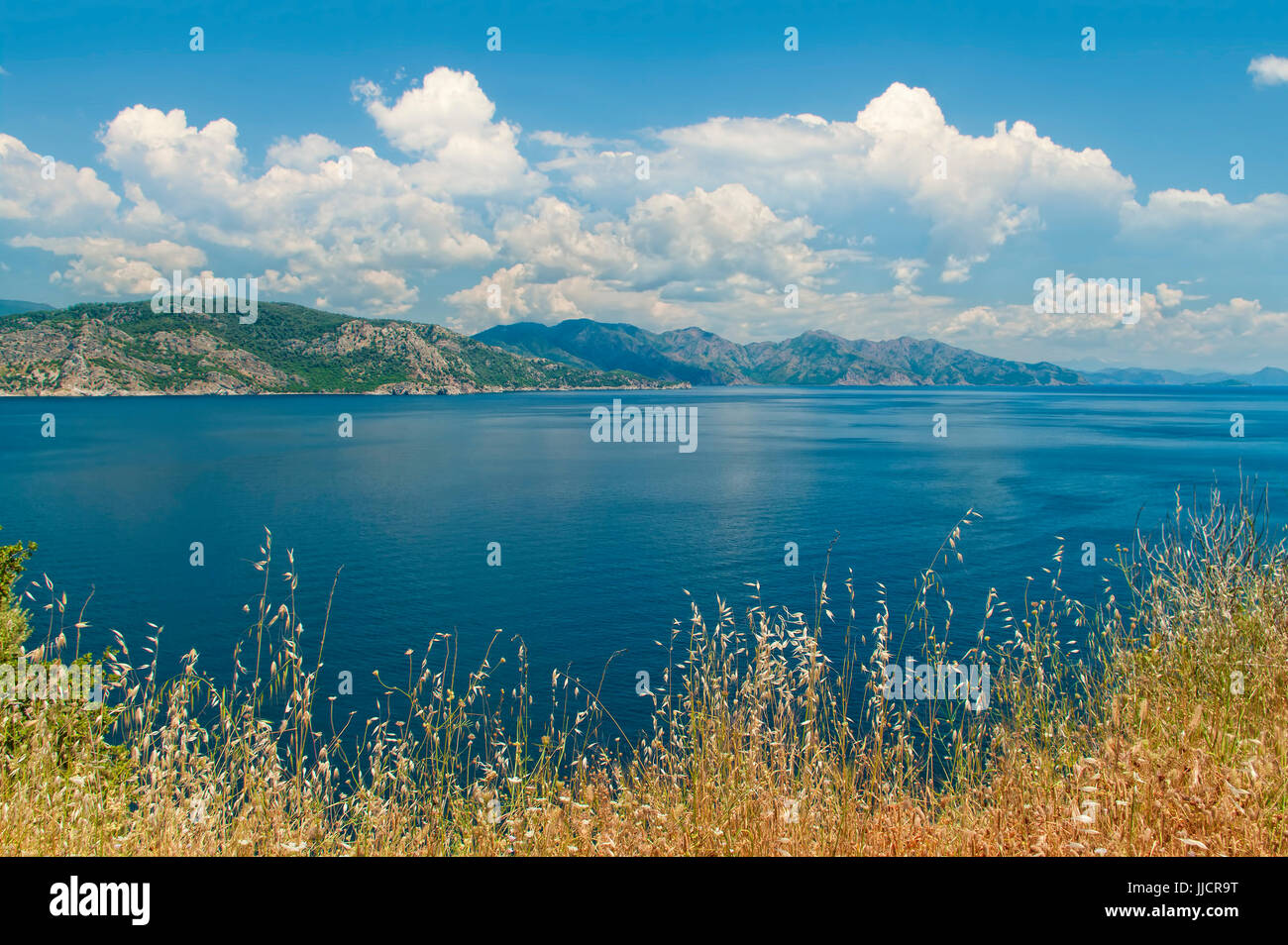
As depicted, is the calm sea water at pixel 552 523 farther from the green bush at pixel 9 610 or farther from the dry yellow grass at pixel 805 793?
the dry yellow grass at pixel 805 793

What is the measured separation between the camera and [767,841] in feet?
15.1

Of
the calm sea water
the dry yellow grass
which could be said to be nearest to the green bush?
the dry yellow grass

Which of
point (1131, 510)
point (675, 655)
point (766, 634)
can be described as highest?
point (766, 634)

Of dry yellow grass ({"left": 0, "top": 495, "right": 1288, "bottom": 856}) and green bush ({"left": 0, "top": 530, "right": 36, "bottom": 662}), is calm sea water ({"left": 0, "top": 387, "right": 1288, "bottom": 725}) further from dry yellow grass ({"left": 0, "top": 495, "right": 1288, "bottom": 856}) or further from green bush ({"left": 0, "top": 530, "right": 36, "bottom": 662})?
dry yellow grass ({"left": 0, "top": 495, "right": 1288, "bottom": 856})

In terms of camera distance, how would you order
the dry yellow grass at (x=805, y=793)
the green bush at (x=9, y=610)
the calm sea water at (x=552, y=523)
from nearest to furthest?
the dry yellow grass at (x=805, y=793) < the green bush at (x=9, y=610) < the calm sea water at (x=552, y=523)

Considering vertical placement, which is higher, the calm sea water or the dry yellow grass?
the dry yellow grass

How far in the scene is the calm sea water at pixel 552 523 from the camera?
32.6 m

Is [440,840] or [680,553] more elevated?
[440,840]

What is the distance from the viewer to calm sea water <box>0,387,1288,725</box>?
3256 cm

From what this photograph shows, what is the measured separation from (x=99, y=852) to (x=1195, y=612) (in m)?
12.0

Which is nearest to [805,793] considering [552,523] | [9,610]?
[9,610]

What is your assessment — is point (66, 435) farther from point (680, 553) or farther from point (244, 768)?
point (244, 768)

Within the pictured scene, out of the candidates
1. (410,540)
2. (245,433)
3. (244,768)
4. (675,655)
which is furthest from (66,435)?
(244,768)

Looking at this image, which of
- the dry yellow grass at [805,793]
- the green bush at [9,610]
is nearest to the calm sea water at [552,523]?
the green bush at [9,610]
